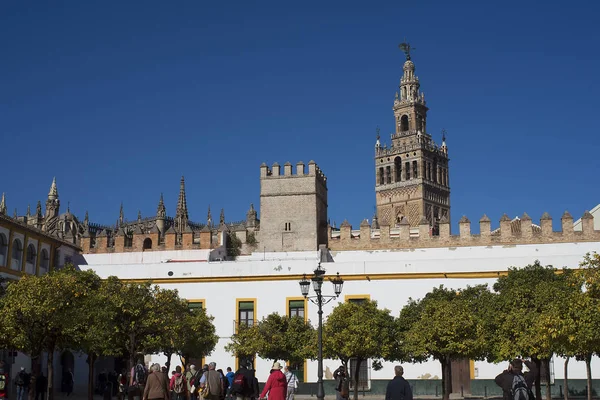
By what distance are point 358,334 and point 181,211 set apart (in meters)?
47.5

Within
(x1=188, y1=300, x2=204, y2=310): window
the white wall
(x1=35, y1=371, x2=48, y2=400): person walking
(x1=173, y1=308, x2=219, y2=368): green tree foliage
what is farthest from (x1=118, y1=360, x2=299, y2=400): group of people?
(x1=188, y1=300, x2=204, y2=310): window

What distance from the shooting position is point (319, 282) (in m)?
20.5

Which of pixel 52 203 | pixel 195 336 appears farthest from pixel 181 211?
pixel 195 336

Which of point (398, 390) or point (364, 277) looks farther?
point (364, 277)

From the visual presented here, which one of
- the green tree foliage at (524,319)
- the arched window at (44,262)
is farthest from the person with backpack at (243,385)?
the arched window at (44,262)

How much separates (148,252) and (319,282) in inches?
1079

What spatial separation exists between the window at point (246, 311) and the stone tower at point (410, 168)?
4689cm

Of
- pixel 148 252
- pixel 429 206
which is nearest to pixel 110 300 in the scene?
pixel 148 252

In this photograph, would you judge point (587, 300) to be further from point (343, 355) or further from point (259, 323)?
point (259, 323)

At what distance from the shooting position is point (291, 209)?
46.8 metres

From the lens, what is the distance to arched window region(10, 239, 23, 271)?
34.5 meters

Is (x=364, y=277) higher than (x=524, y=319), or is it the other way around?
(x=364, y=277)

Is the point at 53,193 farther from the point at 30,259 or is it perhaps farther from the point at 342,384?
the point at 342,384

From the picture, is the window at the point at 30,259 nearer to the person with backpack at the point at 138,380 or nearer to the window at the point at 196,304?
the window at the point at 196,304
